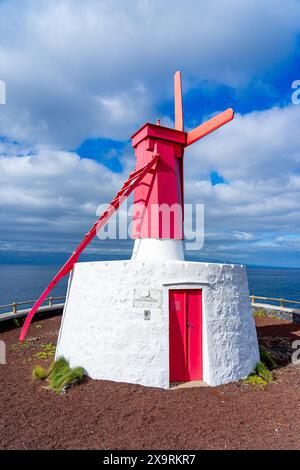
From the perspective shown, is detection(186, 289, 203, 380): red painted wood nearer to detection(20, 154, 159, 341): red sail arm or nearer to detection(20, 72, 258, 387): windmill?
detection(20, 72, 258, 387): windmill

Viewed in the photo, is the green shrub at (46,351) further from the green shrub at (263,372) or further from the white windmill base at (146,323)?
the green shrub at (263,372)

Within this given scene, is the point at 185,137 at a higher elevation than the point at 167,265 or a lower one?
higher

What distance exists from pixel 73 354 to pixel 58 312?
10.3 metres

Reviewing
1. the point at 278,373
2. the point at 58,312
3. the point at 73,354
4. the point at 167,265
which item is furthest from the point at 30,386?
the point at 58,312

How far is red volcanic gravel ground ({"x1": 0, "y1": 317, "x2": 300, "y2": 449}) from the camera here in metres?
5.42

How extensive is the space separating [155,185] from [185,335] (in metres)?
4.23

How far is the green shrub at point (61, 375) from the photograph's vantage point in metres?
7.47

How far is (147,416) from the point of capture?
618cm

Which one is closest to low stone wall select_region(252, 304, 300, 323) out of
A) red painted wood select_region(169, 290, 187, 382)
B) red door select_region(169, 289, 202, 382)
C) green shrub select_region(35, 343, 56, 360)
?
red door select_region(169, 289, 202, 382)

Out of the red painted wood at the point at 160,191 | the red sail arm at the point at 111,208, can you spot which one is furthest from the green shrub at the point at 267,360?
the red sail arm at the point at 111,208

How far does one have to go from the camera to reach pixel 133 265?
7816 millimetres
